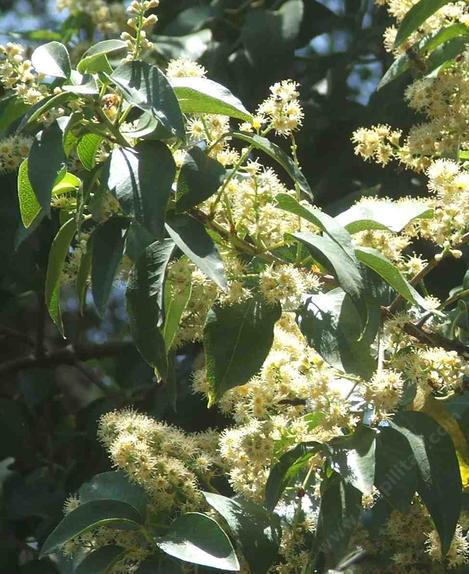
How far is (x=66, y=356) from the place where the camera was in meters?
3.24

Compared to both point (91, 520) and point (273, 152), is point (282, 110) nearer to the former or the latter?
point (273, 152)

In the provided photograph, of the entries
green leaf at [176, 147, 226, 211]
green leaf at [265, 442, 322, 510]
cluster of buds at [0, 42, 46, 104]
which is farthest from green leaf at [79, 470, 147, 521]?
cluster of buds at [0, 42, 46, 104]

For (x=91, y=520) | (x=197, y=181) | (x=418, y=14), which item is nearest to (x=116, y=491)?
(x=91, y=520)

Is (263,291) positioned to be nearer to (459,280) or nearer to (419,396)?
(419,396)

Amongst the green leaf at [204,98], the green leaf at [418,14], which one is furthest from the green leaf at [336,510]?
the green leaf at [418,14]

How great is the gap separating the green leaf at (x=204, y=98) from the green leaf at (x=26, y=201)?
0.73ft

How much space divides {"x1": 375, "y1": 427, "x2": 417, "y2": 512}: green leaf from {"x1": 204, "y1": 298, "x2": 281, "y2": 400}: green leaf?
205 mm

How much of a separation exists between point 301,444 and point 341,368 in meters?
0.13

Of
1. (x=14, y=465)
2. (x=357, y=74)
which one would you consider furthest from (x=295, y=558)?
(x=357, y=74)

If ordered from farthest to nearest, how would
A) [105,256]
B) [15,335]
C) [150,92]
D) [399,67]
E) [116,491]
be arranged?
1. [15,335]
2. [399,67]
3. [116,491]
4. [105,256]
5. [150,92]

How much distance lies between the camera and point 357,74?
11.3ft

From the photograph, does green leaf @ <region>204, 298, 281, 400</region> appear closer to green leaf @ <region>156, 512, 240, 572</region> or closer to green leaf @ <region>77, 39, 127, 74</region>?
green leaf @ <region>156, 512, 240, 572</region>

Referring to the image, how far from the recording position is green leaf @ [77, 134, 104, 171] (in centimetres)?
156

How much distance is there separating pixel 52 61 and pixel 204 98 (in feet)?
0.62
